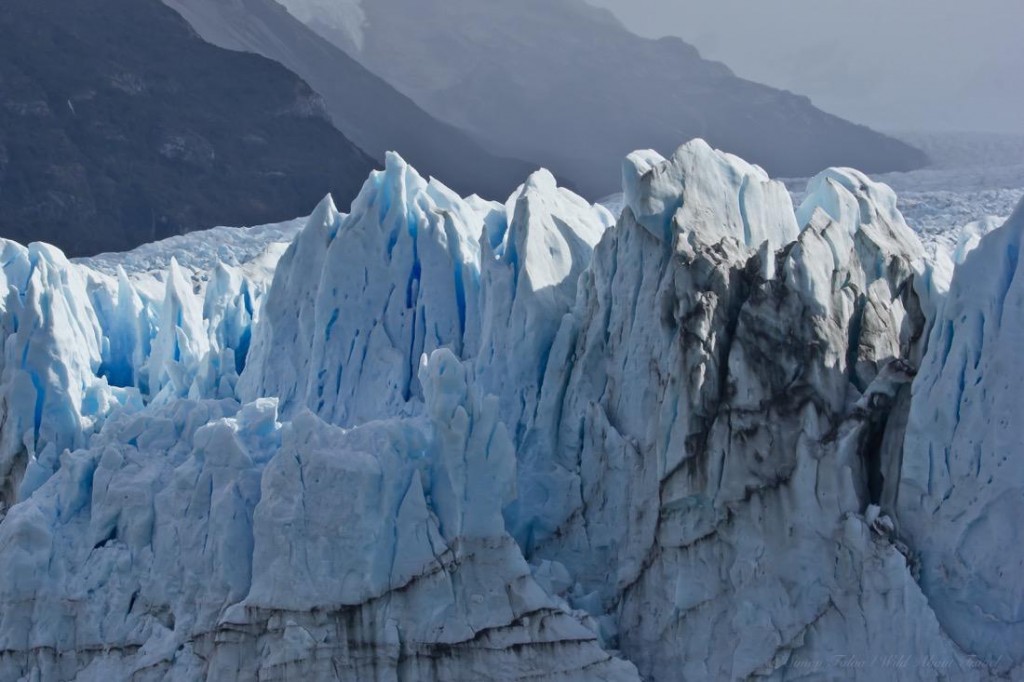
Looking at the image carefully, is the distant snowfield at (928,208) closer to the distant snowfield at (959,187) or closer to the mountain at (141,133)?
the distant snowfield at (959,187)

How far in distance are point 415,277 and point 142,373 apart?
4.85 metres

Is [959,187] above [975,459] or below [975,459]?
above

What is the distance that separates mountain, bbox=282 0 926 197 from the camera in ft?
134

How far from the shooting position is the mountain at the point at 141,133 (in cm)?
3069

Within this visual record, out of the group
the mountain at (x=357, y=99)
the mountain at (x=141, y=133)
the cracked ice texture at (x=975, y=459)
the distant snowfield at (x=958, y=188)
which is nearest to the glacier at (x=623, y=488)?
the cracked ice texture at (x=975, y=459)

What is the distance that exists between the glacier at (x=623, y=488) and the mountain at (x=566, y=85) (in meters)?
26.3

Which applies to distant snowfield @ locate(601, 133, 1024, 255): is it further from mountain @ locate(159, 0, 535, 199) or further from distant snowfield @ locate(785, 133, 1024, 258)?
mountain @ locate(159, 0, 535, 199)

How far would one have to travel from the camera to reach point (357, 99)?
41.6 meters

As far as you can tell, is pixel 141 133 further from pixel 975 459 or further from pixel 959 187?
pixel 975 459

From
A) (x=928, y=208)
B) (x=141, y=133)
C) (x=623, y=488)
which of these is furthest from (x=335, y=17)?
(x=623, y=488)

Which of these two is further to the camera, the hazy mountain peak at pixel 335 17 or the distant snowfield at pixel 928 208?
the hazy mountain peak at pixel 335 17

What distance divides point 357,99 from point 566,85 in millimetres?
7481

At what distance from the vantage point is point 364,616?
11797 mm

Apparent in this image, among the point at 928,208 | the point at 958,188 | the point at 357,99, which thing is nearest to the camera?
the point at 928,208
